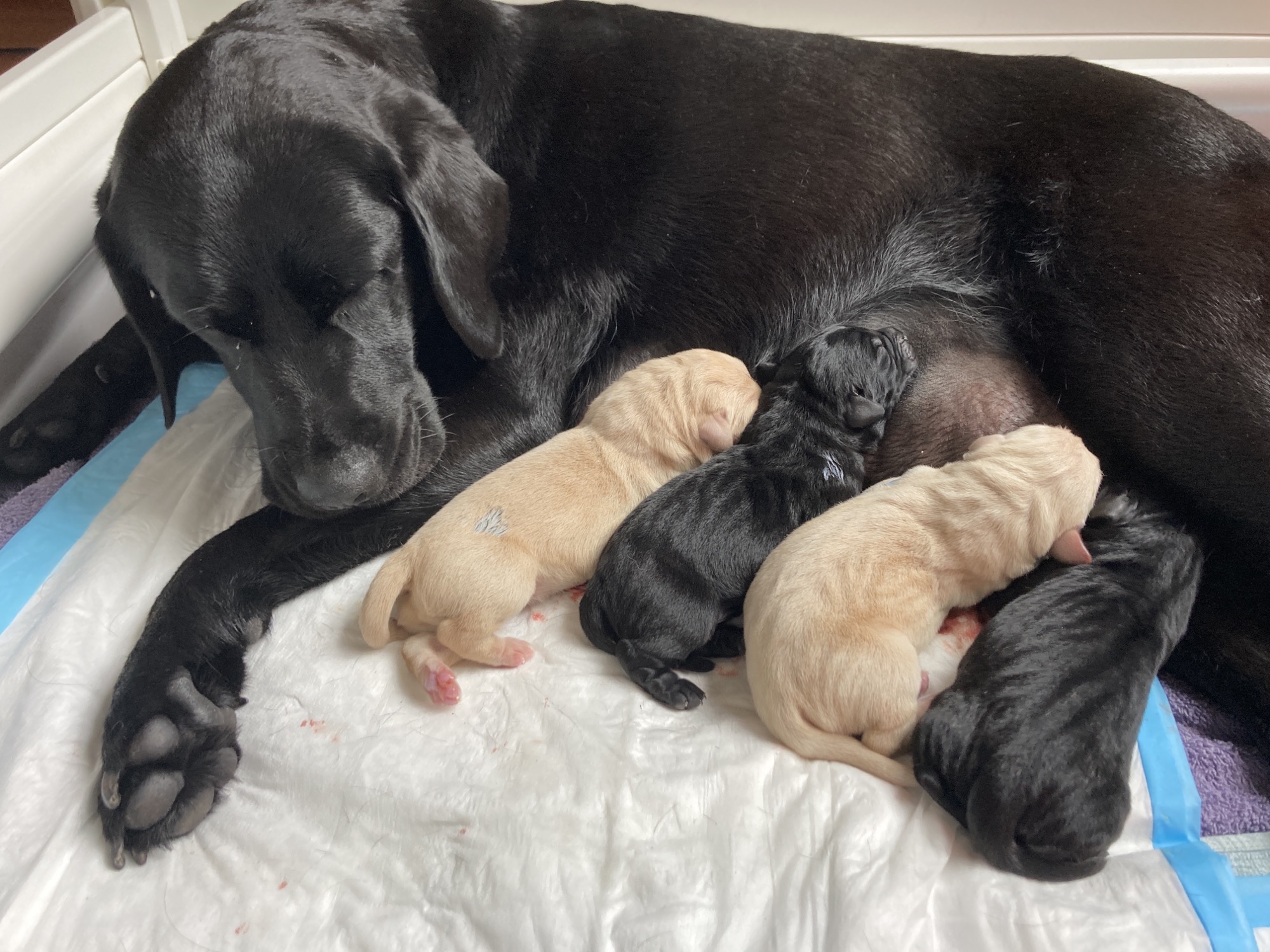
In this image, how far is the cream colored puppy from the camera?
3.59ft

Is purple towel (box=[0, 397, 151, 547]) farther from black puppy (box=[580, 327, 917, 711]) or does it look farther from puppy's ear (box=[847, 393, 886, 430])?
puppy's ear (box=[847, 393, 886, 430])

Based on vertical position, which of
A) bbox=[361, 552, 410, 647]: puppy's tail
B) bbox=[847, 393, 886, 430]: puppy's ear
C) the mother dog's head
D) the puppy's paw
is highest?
the mother dog's head

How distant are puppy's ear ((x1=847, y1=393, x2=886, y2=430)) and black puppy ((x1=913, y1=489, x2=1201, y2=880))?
0.34 metres

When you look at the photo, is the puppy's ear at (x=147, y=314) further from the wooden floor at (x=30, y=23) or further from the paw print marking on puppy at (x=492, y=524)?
the wooden floor at (x=30, y=23)

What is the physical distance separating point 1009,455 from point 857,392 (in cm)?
24

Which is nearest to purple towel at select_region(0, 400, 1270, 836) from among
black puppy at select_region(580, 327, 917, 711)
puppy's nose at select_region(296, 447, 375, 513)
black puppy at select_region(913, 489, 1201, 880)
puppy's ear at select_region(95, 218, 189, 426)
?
black puppy at select_region(913, 489, 1201, 880)

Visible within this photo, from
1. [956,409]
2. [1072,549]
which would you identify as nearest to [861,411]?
[956,409]

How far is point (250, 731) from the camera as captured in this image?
4.11ft

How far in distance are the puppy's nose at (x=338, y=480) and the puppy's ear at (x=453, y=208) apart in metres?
0.25

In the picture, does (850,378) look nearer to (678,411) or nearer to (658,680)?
(678,411)

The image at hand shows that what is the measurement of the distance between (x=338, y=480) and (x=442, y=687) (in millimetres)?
332

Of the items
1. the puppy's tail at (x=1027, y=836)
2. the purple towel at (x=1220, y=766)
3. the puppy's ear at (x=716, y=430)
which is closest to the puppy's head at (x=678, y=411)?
the puppy's ear at (x=716, y=430)

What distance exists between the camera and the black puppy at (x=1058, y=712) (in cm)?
100

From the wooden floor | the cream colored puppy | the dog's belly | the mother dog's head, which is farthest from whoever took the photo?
the wooden floor
